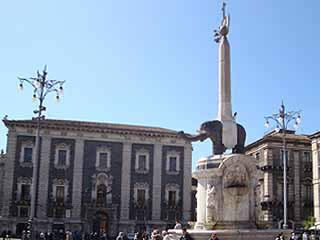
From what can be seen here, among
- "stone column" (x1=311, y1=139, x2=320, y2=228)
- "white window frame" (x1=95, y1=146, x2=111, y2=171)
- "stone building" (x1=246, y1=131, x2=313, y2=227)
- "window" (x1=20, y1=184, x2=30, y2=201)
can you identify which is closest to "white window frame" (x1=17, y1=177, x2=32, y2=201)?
"window" (x1=20, y1=184, x2=30, y2=201)

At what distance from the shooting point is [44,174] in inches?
2106

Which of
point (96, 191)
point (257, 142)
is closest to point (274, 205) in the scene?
point (257, 142)

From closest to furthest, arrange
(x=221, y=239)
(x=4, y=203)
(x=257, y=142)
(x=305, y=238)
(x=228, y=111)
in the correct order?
(x=221, y=239)
(x=228, y=111)
(x=305, y=238)
(x=4, y=203)
(x=257, y=142)

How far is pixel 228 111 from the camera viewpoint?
76.9 feet

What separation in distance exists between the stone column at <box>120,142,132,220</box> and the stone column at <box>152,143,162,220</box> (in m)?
A: 2.67

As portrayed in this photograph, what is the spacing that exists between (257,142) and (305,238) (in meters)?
36.2

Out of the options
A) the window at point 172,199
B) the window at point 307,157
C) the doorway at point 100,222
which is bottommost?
the doorway at point 100,222

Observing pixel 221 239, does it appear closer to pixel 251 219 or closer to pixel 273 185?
pixel 251 219

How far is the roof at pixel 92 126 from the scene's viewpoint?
53.1 meters

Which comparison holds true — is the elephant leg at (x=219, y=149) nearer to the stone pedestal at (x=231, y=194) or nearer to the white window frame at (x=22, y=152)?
the stone pedestal at (x=231, y=194)

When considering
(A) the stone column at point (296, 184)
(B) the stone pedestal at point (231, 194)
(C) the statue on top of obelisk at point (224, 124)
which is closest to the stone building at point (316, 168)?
(A) the stone column at point (296, 184)

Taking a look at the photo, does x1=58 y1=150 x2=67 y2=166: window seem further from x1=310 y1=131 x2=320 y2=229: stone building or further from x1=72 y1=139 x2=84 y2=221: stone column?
x1=310 y1=131 x2=320 y2=229: stone building

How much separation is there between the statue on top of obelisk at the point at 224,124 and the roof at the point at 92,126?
105 ft

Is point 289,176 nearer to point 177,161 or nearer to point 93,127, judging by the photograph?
point 177,161
